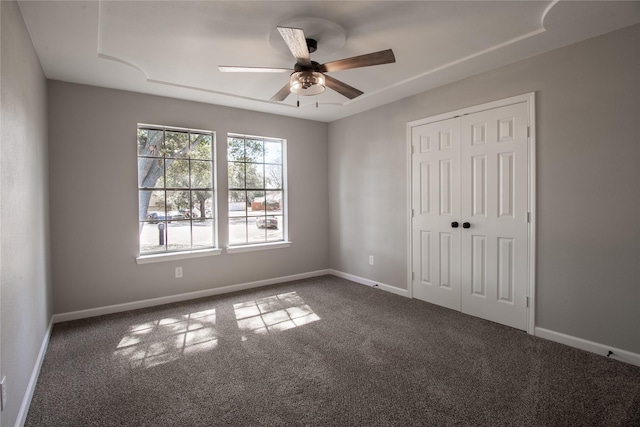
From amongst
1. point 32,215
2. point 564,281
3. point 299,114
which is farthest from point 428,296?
point 32,215

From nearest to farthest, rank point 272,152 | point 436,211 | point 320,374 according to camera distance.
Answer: point 320,374
point 436,211
point 272,152

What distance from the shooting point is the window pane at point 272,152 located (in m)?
4.98

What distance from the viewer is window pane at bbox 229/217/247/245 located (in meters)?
4.63

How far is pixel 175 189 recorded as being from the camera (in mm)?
4160

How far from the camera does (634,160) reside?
2461mm

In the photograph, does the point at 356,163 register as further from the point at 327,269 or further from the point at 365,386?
the point at 365,386

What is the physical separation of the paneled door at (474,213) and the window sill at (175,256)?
2.66m

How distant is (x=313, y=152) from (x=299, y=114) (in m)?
0.67

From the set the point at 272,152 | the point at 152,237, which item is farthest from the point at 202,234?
the point at 272,152

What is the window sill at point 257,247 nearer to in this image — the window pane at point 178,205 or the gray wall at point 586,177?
the window pane at point 178,205

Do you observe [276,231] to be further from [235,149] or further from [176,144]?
[176,144]

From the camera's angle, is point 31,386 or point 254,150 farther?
point 254,150

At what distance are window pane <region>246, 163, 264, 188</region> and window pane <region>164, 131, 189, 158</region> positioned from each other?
2.94ft

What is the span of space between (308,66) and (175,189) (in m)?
2.56
